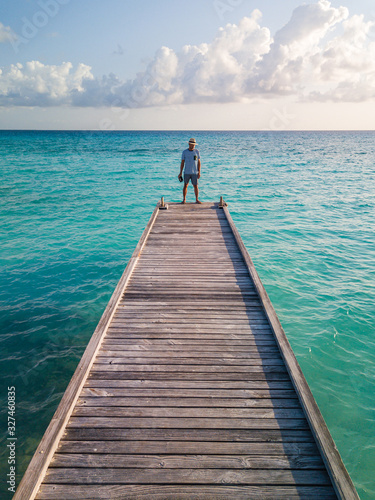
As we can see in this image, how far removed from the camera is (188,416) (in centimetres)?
341

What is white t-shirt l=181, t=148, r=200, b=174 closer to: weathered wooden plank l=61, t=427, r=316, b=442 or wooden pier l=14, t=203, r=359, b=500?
wooden pier l=14, t=203, r=359, b=500

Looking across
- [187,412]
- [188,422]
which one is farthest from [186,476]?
[187,412]

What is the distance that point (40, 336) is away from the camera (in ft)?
23.1

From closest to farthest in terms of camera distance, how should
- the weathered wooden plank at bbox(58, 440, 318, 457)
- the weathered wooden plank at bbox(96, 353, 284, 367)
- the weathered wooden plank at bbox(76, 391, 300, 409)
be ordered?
the weathered wooden plank at bbox(58, 440, 318, 457) → the weathered wooden plank at bbox(76, 391, 300, 409) → the weathered wooden plank at bbox(96, 353, 284, 367)

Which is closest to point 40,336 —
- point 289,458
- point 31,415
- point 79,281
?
point 31,415

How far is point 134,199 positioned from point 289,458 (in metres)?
18.7

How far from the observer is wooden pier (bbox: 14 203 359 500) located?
277cm

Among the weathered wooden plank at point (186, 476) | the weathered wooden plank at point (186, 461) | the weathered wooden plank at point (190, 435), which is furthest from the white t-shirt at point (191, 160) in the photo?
the weathered wooden plank at point (186, 476)

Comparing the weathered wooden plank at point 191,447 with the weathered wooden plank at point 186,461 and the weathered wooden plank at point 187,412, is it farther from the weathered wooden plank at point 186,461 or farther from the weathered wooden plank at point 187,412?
the weathered wooden plank at point 187,412

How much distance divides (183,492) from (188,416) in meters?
0.76

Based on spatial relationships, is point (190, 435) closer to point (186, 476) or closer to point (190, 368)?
point (186, 476)

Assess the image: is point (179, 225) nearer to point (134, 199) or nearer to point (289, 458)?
point (289, 458)

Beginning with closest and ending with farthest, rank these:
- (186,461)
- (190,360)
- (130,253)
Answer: (186,461), (190,360), (130,253)

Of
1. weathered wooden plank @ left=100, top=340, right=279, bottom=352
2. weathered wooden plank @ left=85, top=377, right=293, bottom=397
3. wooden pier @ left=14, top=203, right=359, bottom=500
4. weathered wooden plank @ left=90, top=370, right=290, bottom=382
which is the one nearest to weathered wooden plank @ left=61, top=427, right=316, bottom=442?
wooden pier @ left=14, top=203, right=359, bottom=500
